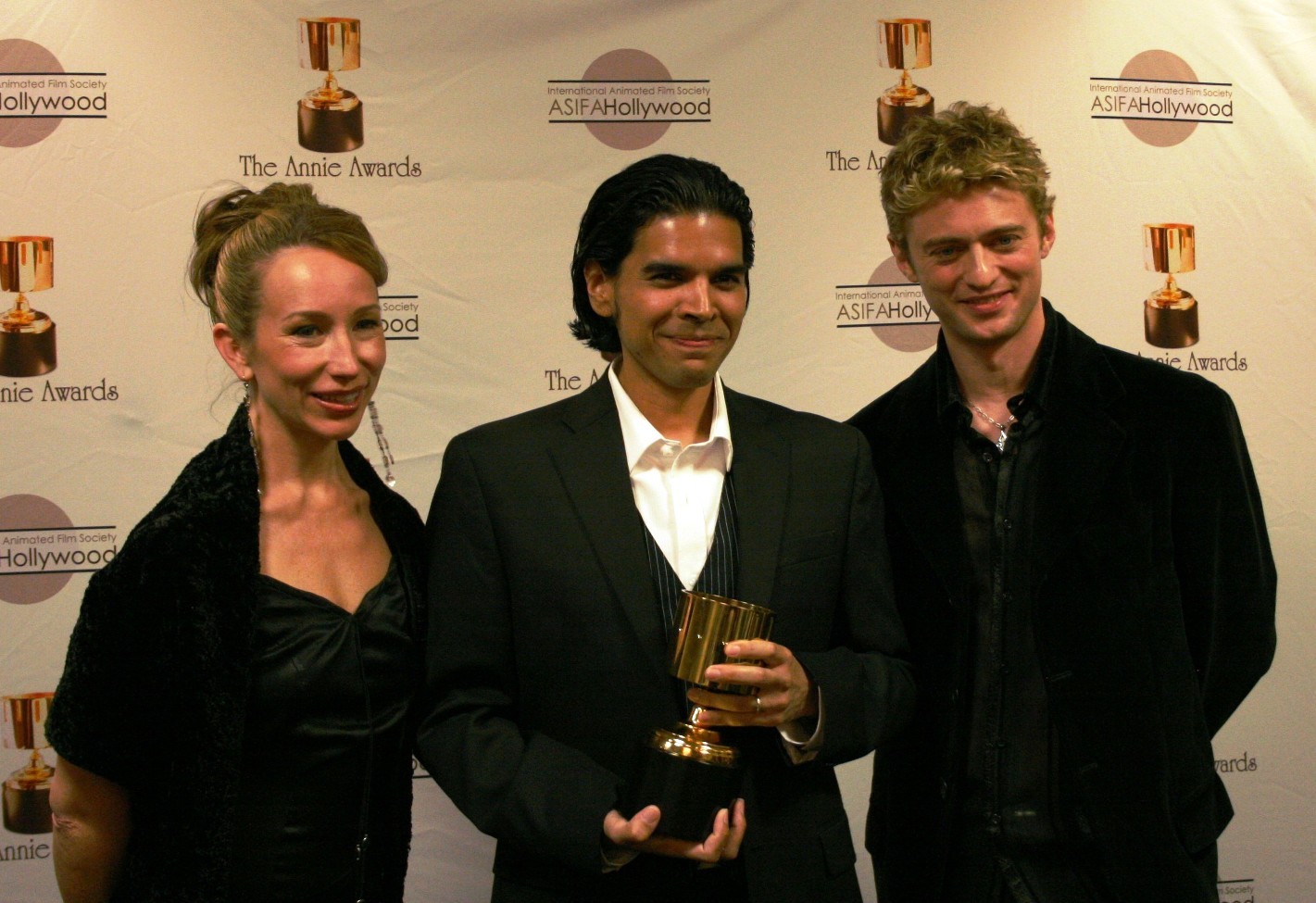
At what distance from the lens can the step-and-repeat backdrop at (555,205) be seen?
10.8 feet

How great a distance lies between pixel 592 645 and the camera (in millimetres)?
1800

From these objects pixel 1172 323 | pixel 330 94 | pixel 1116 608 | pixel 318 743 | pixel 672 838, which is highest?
pixel 330 94

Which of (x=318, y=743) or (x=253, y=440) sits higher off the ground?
(x=253, y=440)

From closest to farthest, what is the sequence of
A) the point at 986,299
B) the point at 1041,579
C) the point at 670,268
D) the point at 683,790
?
the point at 683,790, the point at 670,268, the point at 1041,579, the point at 986,299

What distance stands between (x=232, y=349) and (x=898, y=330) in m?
2.24

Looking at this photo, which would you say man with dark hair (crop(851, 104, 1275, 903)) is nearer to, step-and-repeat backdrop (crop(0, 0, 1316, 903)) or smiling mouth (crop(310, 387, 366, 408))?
smiling mouth (crop(310, 387, 366, 408))

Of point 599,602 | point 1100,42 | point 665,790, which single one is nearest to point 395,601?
point 599,602

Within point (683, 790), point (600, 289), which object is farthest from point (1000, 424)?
point (683, 790)

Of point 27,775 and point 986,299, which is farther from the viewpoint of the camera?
point 27,775

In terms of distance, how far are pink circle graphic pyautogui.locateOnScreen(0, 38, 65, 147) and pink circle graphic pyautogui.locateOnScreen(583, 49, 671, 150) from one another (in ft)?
5.09

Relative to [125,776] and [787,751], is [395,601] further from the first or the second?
[787,751]

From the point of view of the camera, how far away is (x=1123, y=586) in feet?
6.88

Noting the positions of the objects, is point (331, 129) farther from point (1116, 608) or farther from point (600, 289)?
point (1116, 608)

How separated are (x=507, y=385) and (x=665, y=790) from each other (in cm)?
201
